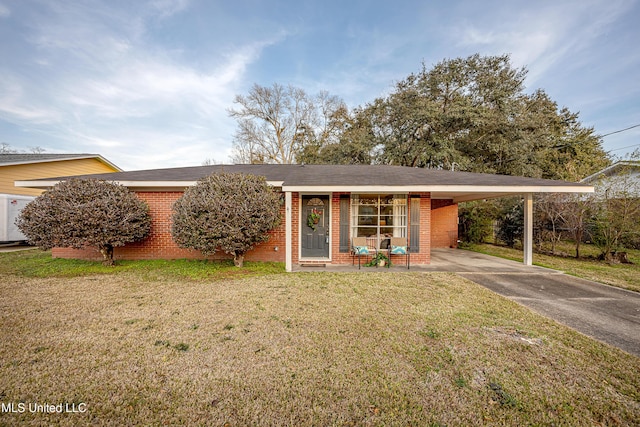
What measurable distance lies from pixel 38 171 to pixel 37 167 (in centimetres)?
24

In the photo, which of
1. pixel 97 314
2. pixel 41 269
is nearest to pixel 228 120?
pixel 41 269

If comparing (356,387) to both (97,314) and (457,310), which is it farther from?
(97,314)

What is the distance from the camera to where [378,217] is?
8.05 meters

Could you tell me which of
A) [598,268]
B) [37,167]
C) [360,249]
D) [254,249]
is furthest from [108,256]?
[598,268]

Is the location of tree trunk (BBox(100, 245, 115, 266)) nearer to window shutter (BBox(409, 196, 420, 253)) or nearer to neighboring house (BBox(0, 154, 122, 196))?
window shutter (BBox(409, 196, 420, 253))

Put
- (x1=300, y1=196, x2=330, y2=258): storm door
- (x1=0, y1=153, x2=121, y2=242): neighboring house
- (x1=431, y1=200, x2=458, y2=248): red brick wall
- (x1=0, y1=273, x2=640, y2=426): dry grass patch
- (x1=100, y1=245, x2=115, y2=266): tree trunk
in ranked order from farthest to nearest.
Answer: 1. (x1=431, y1=200, x2=458, y2=248): red brick wall
2. (x1=0, y1=153, x2=121, y2=242): neighboring house
3. (x1=300, y1=196, x2=330, y2=258): storm door
4. (x1=100, y1=245, x2=115, y2=266): tree trunk
5. (x1=0, y1=273, x2=640, y2=426): dry grass patch

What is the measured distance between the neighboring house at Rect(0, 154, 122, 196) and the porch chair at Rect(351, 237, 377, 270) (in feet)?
57.8

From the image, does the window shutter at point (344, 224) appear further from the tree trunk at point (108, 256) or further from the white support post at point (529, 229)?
the tree trunk at point (108, 256)

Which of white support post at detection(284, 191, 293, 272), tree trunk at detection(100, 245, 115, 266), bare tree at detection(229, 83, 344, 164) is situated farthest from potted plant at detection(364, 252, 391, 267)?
bare tree at detection(229, 83, 344, 164)

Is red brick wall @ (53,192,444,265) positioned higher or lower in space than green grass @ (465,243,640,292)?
higher

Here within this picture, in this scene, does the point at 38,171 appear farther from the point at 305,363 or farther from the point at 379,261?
the point at 305,363

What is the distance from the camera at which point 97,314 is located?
4.05 meters

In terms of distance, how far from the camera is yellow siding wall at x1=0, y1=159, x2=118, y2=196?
1300 cm

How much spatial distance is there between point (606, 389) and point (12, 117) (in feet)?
92.4
